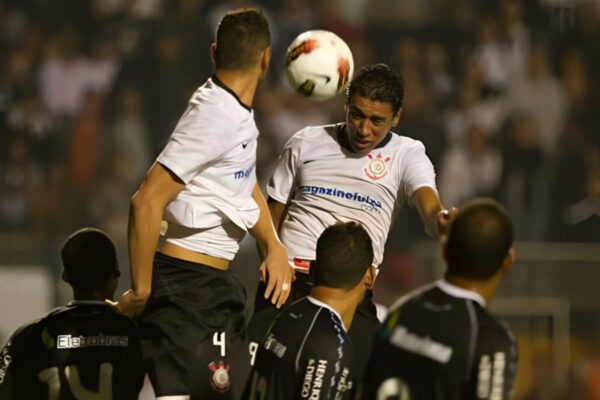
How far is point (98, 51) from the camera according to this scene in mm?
8844

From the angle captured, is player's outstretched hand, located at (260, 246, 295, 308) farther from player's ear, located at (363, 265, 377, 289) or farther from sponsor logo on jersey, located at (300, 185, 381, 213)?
sponsor logo on jersey, located at (300, 185, 381, 213)

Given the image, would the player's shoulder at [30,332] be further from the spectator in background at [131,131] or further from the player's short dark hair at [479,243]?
the spectator in background at [131,131]

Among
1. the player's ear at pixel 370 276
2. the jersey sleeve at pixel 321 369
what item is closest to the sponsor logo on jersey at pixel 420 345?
the jersey sleeve at pixel 321 369

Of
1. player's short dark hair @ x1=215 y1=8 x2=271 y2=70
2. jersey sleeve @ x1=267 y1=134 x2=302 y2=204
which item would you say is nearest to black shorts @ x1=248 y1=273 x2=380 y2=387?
jersey sleeve @ x1=267 y1=134 x2=302 y2=204

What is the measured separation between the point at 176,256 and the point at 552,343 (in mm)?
5157

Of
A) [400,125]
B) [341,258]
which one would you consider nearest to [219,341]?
[341,258]

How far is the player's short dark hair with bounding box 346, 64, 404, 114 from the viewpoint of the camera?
4.22 m

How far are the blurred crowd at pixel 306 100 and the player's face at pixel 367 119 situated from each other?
3.95m

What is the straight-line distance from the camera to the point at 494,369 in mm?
2617

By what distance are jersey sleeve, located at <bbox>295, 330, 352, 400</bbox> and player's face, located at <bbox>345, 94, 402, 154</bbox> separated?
133 cm

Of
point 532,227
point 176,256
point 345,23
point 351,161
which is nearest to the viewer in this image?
point 176,256

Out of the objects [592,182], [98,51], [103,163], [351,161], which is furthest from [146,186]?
[592,182]

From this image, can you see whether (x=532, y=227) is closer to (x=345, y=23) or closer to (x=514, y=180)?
(x=514, y=180)

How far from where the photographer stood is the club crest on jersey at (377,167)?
4.41 m
